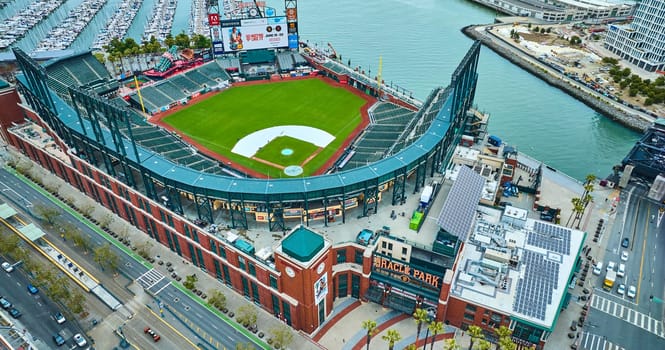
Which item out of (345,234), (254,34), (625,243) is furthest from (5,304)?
(625,243)

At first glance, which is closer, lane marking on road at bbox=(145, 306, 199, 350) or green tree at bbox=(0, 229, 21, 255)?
lane marking on road at bbox=(145, 306, 199, 350)

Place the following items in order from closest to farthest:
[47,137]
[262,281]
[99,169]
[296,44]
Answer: [262,281]
[99,169]
[47,137]
[296,44]

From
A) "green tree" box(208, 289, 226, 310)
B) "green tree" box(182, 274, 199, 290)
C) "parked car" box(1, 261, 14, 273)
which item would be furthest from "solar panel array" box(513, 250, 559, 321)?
"parked car" box(1, 261, 14, 273)

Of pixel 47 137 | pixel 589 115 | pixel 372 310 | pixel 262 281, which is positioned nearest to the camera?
pixel 262 281

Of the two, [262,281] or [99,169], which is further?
[99,169]

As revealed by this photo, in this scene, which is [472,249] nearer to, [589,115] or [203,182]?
[203,182]

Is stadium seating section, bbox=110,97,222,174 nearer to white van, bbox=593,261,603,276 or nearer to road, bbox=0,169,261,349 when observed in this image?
road, bbox=0,169,261,349

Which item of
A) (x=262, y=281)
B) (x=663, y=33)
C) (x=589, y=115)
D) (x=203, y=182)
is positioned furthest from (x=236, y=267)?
(x=663, y=33)
